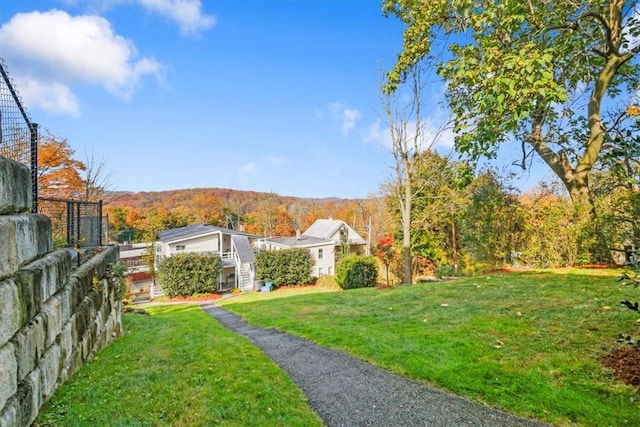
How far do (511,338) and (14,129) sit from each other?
637 cm

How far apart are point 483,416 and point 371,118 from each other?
48.0 feet

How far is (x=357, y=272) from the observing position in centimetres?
2088

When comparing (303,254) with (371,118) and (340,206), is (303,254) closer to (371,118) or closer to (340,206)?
(371,118)

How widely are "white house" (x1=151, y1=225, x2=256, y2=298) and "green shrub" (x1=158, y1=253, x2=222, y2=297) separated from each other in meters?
3.29

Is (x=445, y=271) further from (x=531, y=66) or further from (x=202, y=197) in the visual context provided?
(x=202, y=197)

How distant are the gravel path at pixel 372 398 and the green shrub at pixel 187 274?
20.0 m

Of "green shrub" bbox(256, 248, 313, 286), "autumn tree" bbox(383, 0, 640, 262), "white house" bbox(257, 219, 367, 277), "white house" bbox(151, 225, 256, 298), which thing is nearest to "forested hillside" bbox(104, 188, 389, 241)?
"white house" bbox(257, 219, 367, 277)

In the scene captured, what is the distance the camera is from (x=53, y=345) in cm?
315

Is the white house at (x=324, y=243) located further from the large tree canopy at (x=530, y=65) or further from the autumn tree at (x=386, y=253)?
the large tree canopy at (x=530, y=65)

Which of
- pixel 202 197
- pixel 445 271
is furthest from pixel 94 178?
pixel 202 197

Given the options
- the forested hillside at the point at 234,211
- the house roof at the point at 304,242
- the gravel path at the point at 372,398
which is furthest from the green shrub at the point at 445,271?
the forested hillside at the point at 234,211

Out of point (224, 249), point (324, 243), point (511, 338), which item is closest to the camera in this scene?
point (511, 338)

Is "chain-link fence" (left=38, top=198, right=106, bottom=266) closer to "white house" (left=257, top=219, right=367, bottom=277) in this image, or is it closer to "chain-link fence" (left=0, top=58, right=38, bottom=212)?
"chain-link fence" (left=0, top=58, right=38, bottom=212)

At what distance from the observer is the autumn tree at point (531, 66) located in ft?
13.9
